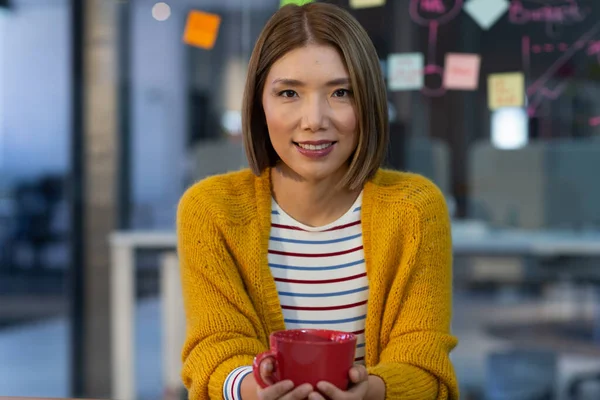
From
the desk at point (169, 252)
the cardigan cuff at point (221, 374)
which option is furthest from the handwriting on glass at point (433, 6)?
the cardigan cuff at point (221, 374)

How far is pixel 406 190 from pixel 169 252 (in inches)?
68.9

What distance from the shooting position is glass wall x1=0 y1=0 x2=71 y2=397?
3.14 m

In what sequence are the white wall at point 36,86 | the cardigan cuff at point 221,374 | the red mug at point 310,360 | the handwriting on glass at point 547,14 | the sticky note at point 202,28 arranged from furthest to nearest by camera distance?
the white wall at point 36,86, the sticky note at point 202,28, the handwriting on glass at point 547,14, the cardigan cuff at point 221,374, the red mug at point 310,360

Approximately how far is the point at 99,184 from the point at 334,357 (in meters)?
2.35

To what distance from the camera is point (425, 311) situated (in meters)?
1.16

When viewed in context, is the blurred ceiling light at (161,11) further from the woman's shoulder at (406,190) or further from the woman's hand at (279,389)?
the woman's hand at (279,389)

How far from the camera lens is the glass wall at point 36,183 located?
3.14 metres

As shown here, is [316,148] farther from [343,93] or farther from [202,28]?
[202,28]

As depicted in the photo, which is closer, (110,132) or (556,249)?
(556,249)

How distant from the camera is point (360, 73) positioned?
1.11 metres

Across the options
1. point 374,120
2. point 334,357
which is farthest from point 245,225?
point 334,357

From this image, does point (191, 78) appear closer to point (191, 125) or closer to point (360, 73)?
point (191, 125)

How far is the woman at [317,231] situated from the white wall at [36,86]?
205 centimetres

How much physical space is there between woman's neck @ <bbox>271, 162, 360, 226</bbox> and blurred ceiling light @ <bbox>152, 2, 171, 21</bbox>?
6.05 ft
